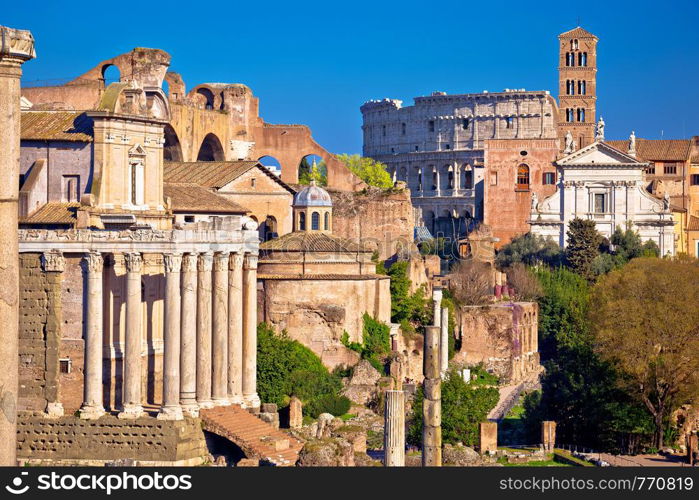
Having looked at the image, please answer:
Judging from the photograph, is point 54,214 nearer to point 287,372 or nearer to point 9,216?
point 287,372

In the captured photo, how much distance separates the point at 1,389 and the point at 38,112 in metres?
25.3

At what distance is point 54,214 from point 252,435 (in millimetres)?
6551

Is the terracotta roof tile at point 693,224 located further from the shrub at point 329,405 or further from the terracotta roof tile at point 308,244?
the shrub at point 329,405

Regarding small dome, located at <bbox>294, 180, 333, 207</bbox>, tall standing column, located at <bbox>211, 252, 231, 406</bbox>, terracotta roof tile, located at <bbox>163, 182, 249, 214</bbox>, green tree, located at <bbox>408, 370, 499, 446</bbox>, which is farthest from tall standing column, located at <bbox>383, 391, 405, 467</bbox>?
small dome, located at <bbox>294, 180, 333, 207</bbox>

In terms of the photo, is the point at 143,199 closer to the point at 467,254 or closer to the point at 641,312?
the point at 641,312

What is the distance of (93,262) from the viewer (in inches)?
1414

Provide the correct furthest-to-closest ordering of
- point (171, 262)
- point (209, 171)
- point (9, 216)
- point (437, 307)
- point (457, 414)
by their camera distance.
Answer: point (437, 307), point (209, 171), point (457, 414), point (171, 262), point (9, 216)

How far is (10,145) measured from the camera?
16.3 m

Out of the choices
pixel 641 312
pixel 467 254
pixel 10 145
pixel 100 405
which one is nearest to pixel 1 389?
pixel 10 145

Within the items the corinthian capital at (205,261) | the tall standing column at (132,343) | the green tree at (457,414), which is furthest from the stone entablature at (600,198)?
the tall standing column at (132,343)

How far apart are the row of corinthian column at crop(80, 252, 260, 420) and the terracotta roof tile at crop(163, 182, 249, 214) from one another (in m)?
5.20

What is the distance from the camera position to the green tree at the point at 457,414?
41.0 m

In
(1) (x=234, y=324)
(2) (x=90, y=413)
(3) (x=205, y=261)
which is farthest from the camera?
(1) (x=234, y=324)

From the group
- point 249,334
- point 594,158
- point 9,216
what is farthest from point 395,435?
point 594,158
